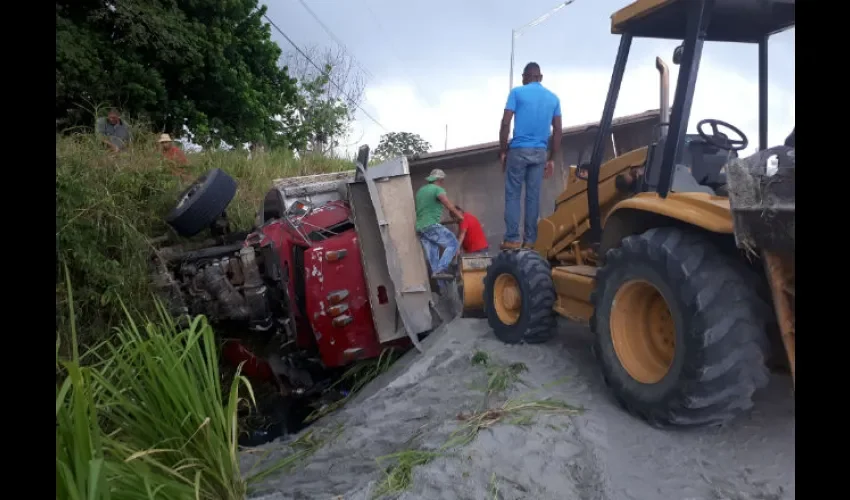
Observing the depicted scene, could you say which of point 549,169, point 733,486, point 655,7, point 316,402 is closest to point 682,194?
point 655,7

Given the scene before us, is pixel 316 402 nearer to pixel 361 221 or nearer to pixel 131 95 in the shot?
pixel 361 221

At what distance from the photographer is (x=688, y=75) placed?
3459 mm

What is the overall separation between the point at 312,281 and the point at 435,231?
1470 mm

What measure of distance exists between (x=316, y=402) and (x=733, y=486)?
4.22m

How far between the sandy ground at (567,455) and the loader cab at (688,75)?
1.27 meters

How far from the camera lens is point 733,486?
2.62 meters

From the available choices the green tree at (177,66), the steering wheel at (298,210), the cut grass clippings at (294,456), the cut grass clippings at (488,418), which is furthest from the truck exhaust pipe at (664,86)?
the green tree at (177,66)

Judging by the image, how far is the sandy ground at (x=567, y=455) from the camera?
262 cm

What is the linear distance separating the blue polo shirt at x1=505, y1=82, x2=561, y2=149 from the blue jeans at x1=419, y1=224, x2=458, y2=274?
1.22 meters

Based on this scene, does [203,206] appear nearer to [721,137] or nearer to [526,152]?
[526,152]

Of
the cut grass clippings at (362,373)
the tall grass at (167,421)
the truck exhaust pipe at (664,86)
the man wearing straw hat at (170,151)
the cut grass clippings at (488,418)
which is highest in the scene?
the man wearing straw hat at (170,151)

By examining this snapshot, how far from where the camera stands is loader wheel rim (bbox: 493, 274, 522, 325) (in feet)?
15.3

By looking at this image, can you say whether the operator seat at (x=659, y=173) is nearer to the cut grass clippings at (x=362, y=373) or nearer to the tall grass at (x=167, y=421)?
the tall grass at (x=167, y=421)
